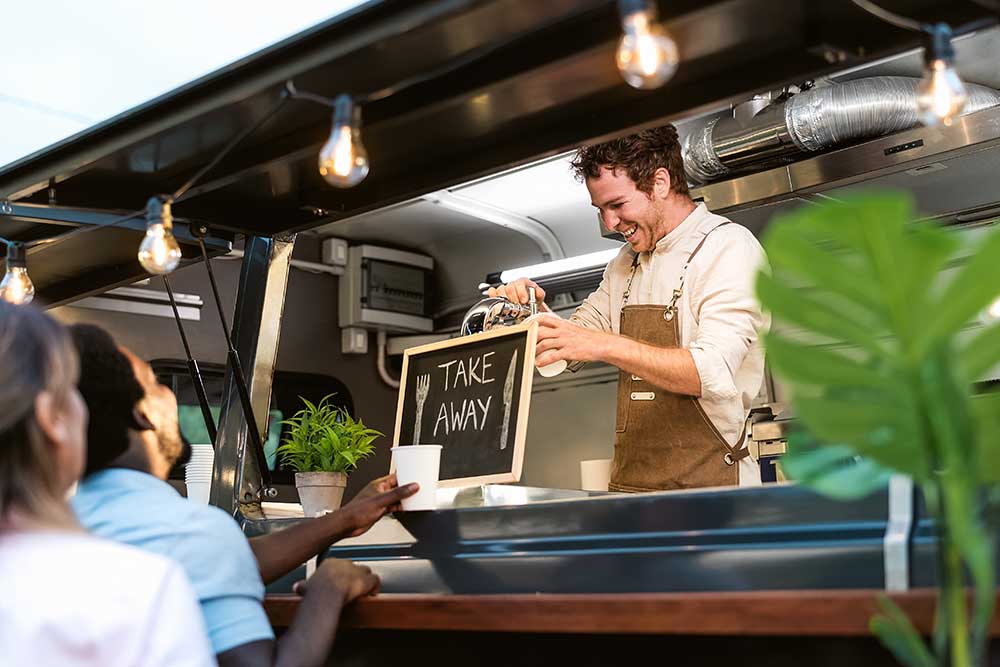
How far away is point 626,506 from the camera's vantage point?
71.4 inches

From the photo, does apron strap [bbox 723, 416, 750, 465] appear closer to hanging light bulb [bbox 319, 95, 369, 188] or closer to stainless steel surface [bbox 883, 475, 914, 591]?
stainless steel surface [bbox 883, 475, 914, 591]

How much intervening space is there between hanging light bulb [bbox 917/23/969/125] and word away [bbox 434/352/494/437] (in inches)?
41.2

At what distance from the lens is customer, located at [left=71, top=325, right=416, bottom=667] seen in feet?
5.38

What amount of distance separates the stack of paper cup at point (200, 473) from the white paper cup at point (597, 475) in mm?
A: 940

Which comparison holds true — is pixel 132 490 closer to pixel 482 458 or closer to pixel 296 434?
pixel 482 458

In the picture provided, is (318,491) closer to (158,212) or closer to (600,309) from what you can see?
(158,212)

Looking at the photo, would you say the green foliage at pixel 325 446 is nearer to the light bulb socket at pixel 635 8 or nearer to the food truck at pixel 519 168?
the food truck at pixel 519 168

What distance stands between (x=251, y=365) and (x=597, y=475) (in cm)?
90

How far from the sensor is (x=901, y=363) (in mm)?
978

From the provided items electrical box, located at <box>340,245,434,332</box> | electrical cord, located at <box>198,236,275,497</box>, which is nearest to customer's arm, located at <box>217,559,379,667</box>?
electrical cord, located at <box>198,236,275,497</box>

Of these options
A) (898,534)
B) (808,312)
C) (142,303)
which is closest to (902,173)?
(898,534)

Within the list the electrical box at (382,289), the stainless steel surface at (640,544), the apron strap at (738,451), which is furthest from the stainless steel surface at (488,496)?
the electrical box at (382,289)

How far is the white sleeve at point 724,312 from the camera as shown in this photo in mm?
2490

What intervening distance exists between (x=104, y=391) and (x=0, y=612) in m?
0.54
